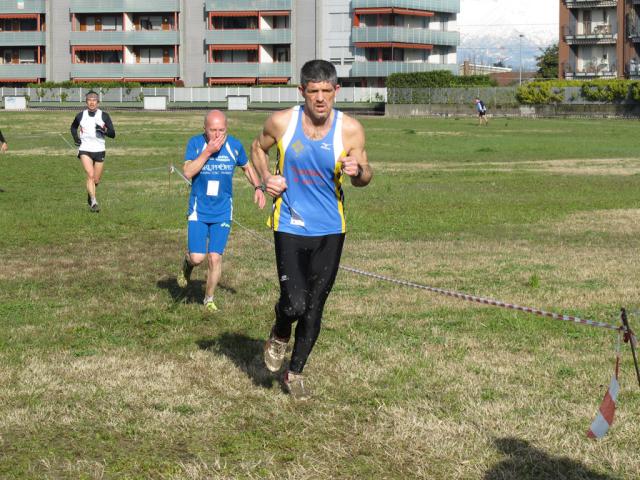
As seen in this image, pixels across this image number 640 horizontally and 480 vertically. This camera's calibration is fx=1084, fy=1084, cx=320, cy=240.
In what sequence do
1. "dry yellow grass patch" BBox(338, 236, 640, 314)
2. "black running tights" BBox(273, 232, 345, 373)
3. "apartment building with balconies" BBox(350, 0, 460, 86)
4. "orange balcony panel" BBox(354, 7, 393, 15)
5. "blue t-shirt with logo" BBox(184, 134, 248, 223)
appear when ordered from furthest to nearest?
"apartment building with balconies" BBox(350, 0, 460, 86) → "orange balcony panel" BBox(354, 7, 393, 15) → "dry yellow grass patch" BBox(338, 236, 640, 314) → "blue t-shirt with logo" BBox(184, 134, 248, 223) → "black running tights" BBox(273, 232, 345, 373)

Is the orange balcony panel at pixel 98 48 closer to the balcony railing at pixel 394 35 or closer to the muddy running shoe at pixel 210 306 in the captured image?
the balcony railing at pixel 394 35

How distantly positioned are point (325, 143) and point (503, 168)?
78.1 ft

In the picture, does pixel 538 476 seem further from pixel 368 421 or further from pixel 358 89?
pixel 358 89

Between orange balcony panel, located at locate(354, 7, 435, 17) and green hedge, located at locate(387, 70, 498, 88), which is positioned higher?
orange balcony panel, located at locate(354, 7, 435, 17)

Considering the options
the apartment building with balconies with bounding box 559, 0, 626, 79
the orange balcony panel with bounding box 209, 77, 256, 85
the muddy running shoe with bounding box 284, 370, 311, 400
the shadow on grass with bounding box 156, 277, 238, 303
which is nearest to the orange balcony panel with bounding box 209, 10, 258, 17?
the orange balcony panel with bounding box 209, 77, 256, 85

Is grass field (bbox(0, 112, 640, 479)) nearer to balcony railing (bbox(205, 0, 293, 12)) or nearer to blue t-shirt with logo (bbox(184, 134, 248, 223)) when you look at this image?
blue t-shirt with logo (bbox(184, 134, 248, 223))

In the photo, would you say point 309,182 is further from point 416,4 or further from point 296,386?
point 416,4

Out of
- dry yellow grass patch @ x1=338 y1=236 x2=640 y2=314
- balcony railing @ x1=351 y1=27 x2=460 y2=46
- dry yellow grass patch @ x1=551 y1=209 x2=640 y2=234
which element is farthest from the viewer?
balcony railing @ x1=351 y1=27 x2=460 y2=46

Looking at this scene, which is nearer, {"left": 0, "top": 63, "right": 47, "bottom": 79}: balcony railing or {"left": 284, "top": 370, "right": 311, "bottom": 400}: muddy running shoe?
{"left": 284, "top": 370, "right": 311, "bottom": 400}: muddy running shoe

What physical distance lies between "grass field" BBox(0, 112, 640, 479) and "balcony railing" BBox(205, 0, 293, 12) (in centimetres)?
7982

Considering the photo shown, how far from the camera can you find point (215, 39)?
3851 inches

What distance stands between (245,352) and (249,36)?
3588 inches

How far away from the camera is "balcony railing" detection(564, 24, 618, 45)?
87863 millimetres

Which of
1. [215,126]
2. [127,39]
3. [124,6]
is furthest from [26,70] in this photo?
[215,126]
